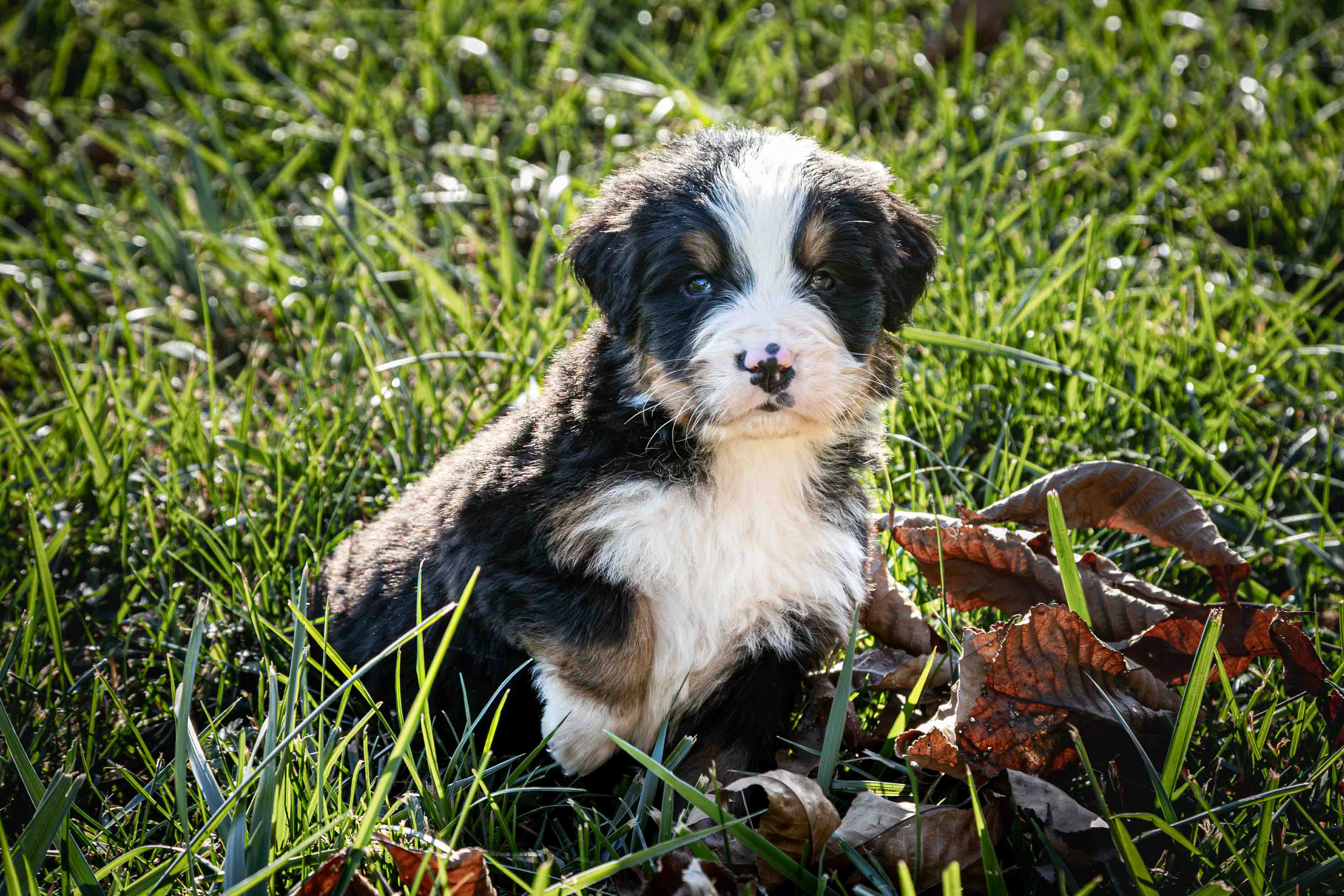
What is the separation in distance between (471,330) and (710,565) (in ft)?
6.47

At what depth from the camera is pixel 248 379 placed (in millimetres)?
4387

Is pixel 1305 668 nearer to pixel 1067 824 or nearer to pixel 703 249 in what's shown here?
pixel 1067 824

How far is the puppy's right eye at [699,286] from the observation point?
2830 mm

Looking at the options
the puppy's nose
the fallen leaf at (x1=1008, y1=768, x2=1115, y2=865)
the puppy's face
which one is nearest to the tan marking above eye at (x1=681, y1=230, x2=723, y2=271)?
the puppy's face

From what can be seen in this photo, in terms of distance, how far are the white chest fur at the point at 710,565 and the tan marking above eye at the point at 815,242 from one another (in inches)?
17.4

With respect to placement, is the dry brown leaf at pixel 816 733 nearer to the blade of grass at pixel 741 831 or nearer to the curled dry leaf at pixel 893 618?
the curled dry leaf at pixel 893 618

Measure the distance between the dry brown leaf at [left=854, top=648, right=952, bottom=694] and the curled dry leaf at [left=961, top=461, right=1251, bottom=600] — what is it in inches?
17.6

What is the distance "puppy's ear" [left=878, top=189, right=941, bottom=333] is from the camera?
298 centimetres

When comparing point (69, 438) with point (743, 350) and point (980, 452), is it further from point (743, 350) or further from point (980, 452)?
point (980, 452)

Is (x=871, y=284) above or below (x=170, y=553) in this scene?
above

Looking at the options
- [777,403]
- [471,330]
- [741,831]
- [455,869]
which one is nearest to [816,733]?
[741,831]

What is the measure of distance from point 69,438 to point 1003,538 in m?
3.18

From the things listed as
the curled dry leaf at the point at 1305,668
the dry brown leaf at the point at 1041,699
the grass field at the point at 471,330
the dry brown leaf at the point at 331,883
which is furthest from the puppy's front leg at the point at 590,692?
the curled dry leaf at the point at 1305,668

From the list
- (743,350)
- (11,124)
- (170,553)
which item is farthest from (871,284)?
(11,124)
